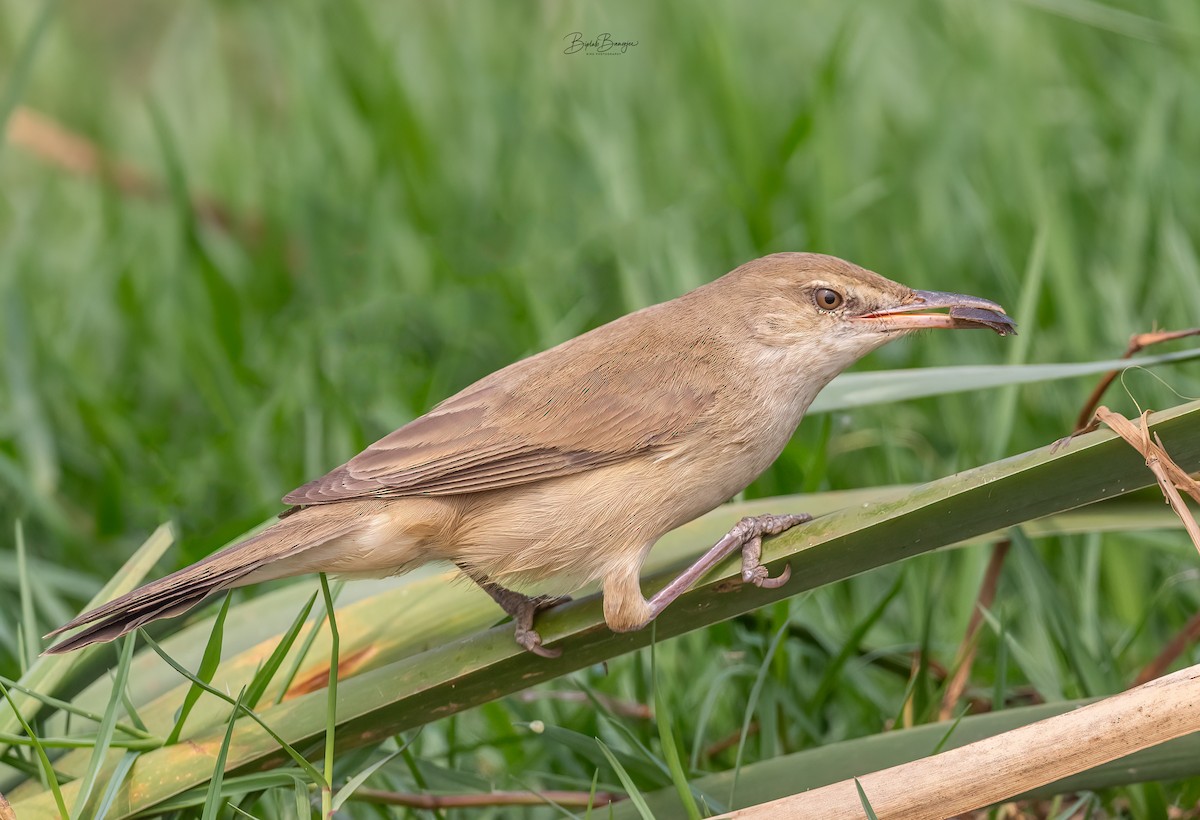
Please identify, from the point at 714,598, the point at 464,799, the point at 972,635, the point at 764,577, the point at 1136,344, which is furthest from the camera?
the point at 972,635

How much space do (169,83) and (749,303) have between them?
604 cm

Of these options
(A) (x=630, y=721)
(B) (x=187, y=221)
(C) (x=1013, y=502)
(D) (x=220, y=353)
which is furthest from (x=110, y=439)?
(C) (x=1013, y=502)

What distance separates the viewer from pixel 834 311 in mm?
3330

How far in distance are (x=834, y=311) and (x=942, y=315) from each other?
0.86 feet

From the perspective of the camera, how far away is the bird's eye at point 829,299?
3.33 m

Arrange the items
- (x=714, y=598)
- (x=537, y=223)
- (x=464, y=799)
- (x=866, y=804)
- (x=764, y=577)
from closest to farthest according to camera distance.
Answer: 1. (x=866, y=804)
2. (x=764, y=577)
3. (x=714, y=598)
4. (x=464, y=799)
5. (x=537, y=223)

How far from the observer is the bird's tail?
265 centimetres

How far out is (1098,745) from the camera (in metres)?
2.21

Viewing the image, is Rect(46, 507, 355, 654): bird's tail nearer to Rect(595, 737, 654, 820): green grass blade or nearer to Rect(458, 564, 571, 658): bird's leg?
Rect(458, 564, 571, 658): bird's leg

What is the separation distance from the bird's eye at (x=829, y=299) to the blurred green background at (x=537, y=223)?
55cm

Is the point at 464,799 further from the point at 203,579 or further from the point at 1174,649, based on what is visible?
the point at 1174,649
